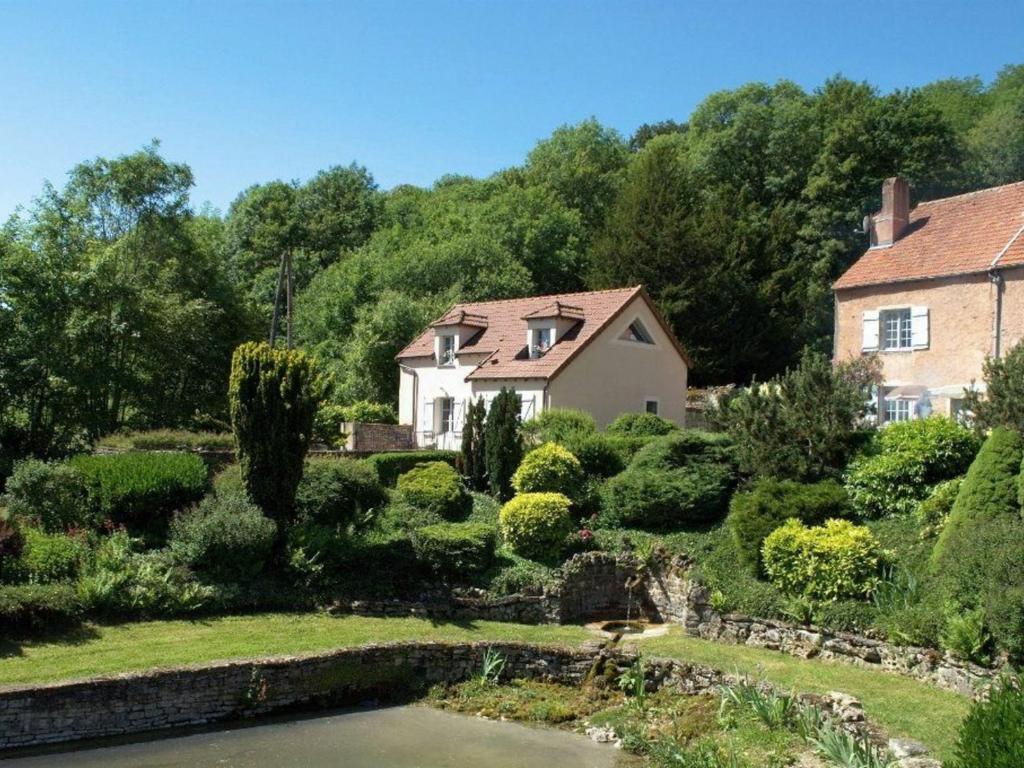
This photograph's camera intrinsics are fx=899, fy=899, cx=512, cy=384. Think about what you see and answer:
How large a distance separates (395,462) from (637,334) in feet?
39.3

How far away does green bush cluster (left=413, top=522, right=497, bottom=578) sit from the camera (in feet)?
59.3

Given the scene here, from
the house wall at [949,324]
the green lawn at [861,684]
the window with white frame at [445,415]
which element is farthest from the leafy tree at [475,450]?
the house wall at [949,324]

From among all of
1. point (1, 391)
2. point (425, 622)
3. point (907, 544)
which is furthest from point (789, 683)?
point (1, 391)

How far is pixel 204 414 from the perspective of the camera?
35.8 meters

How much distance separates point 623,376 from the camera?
104ft

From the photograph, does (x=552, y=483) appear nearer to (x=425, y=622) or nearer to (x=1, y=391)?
(x=425, y=622)

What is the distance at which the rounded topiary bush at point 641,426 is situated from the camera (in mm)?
25750

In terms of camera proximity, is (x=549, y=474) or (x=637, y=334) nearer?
(x=549, y=474)

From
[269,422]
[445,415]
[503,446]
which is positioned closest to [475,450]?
[503,446]

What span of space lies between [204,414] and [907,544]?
27449 mm

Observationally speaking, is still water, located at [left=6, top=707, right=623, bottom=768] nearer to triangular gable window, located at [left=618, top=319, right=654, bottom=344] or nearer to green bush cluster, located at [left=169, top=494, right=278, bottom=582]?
green bush cluster, located at [left=169, top=494, right=278, bottom=582]

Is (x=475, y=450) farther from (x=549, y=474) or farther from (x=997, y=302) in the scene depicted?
(x=997, y=302)

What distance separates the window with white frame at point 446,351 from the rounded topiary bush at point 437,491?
11.3 m

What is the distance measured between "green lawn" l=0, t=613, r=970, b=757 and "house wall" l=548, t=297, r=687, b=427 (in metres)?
13.4
